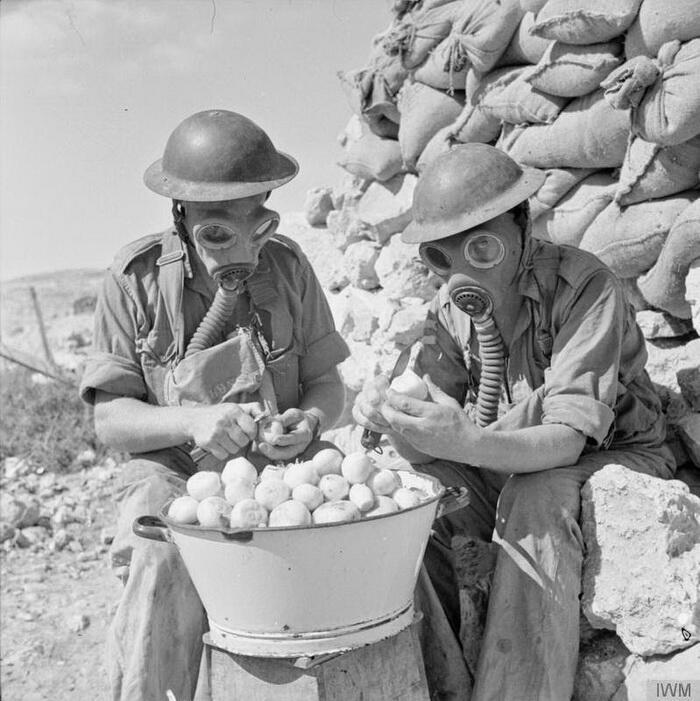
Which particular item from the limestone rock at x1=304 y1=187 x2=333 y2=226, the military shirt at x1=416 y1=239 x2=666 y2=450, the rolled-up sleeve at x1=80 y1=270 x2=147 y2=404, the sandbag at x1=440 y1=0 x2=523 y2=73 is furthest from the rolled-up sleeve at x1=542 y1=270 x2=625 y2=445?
the limestone rock at x1=304 y1=187 x2=333 y2=226

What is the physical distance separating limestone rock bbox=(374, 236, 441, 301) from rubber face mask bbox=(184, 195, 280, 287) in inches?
113

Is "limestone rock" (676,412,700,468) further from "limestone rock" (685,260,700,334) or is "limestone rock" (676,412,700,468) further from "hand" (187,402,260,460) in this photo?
"hand" (187,402,260,460)

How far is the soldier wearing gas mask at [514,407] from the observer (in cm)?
284

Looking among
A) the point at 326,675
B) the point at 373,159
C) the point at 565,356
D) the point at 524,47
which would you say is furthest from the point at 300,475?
the point at 373,159

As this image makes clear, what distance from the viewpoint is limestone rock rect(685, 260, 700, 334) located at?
3.86 metres

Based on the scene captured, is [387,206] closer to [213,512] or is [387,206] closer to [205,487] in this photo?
[205,487]

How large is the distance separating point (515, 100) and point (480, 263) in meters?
2.16

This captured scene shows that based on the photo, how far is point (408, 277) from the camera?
598 cm

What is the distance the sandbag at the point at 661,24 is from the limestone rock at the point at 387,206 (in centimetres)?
215

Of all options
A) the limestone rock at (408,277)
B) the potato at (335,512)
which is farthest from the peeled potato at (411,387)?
the limestone rock at (408,277)

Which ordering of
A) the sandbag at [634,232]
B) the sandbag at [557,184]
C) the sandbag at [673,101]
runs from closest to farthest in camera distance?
1. the sandbag at [673,101]
2. the sandbag at [634,232]
3. the sandbag at [557,184]

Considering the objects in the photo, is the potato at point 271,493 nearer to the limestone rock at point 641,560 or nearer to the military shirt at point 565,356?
the military shirt at point 565,356

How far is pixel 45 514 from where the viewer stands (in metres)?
6.28

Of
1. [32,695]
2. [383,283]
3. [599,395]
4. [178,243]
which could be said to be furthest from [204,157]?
[383,283]
